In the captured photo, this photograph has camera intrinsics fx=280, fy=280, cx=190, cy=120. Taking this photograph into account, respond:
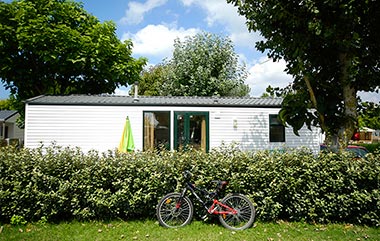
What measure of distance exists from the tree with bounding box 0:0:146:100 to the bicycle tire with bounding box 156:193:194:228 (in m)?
11.2

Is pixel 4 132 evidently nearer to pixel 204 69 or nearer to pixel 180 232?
pixel 204 69

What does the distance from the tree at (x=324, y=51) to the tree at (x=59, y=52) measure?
9.80 metres

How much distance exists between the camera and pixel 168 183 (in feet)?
15.3

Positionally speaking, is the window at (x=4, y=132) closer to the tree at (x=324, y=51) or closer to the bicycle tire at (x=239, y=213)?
the tree at (x=324, y=51)

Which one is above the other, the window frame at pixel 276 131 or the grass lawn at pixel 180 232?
the window frame at pixel 276 131

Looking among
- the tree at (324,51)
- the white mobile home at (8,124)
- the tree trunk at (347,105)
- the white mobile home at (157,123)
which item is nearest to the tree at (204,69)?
the white mobile home at (157,123)

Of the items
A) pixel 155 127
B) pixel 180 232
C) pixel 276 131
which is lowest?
pixel 180 232

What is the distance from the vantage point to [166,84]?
20.4 meters

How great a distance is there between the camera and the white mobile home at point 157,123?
9602 mm

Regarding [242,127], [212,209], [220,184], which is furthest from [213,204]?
[242,127]

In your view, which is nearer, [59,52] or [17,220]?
[17,220]

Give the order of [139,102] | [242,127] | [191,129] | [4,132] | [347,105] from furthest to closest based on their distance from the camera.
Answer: [4,132] < [242,127] < [191,129] < [139,102] < [347,105]

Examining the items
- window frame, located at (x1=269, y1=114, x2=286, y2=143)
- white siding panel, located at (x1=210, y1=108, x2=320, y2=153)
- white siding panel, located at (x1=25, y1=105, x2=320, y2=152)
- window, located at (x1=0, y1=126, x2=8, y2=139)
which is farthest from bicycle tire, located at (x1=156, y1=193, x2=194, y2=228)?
window, located at (x1=0, y1=126, x2=8, y2=139)

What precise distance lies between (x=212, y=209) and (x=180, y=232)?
2.05 ft
